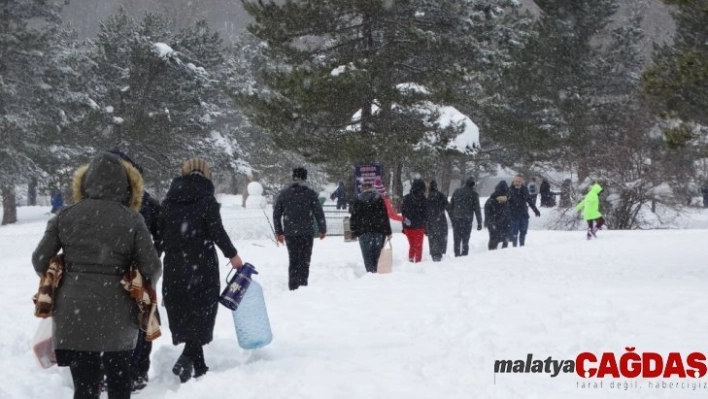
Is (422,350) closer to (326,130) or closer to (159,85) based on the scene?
(326,130)

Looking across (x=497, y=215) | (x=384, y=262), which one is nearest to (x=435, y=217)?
(x=497, y=215)

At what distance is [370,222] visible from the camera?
10.7 meters

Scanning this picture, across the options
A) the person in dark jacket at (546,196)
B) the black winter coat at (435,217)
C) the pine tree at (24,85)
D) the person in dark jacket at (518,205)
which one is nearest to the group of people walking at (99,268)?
the black winter coat at (435,217)

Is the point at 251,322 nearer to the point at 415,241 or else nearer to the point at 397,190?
the point at 415,241

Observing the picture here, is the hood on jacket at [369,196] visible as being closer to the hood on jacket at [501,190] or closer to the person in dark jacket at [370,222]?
the person in dark jacket at [370,222]

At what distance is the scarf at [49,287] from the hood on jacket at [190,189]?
5.49ft

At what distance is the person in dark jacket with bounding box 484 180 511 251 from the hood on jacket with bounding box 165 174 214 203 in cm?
1045

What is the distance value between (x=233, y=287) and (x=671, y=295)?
5085 millimetres

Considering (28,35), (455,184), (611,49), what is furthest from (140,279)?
(455,184)

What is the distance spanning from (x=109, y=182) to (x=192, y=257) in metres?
1.56

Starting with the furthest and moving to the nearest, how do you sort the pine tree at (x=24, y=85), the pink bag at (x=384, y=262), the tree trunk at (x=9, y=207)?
the tree trunk at (x=9, y=207)
the pine tree at (x=24, y=85)
the pink bag at (x=384, y=262)

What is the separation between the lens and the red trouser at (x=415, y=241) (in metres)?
13.0

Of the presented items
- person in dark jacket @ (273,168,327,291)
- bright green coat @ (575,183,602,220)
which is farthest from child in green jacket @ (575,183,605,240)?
person in dark jacket @ (273,168,327,291)

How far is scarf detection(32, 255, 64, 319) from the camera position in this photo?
3922 mm
